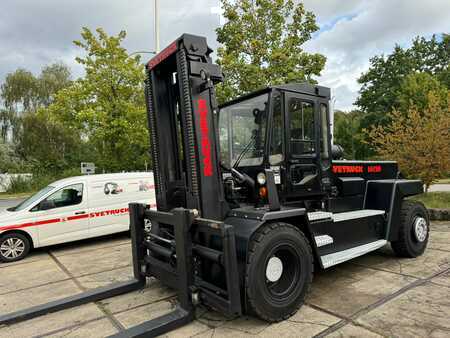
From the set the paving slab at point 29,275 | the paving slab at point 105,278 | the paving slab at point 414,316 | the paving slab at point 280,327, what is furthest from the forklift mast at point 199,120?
the paving slab at point 29,275

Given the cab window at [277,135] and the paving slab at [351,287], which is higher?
the cab window at [277,135]

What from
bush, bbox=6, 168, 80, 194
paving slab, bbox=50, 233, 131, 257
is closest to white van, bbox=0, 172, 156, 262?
paving slab, bbox=50, 233, 131, 257

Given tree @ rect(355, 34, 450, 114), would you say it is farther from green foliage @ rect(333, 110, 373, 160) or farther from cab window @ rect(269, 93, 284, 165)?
cab window @ rect(269, 93, 284, 165)

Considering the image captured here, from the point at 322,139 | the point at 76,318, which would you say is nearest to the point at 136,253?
the point at 76,318

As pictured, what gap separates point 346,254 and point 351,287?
0.43m

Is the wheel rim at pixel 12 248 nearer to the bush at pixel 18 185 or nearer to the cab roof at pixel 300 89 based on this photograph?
the cab roof at pixel 300 89

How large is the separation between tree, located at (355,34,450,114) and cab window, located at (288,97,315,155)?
37.1 m

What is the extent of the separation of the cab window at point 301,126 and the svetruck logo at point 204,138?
3.91ft

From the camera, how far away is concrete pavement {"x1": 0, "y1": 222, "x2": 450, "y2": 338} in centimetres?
338

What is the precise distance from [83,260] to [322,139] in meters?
5.20

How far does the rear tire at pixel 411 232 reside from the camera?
5.56 meters

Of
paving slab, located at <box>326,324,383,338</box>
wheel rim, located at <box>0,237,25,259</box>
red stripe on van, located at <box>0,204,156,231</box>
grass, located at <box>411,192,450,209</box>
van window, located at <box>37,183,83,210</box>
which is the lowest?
paving slab, located at <box>326,324,383,338</box>

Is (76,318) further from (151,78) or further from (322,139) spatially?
(322,139)

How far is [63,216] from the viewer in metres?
7.55
